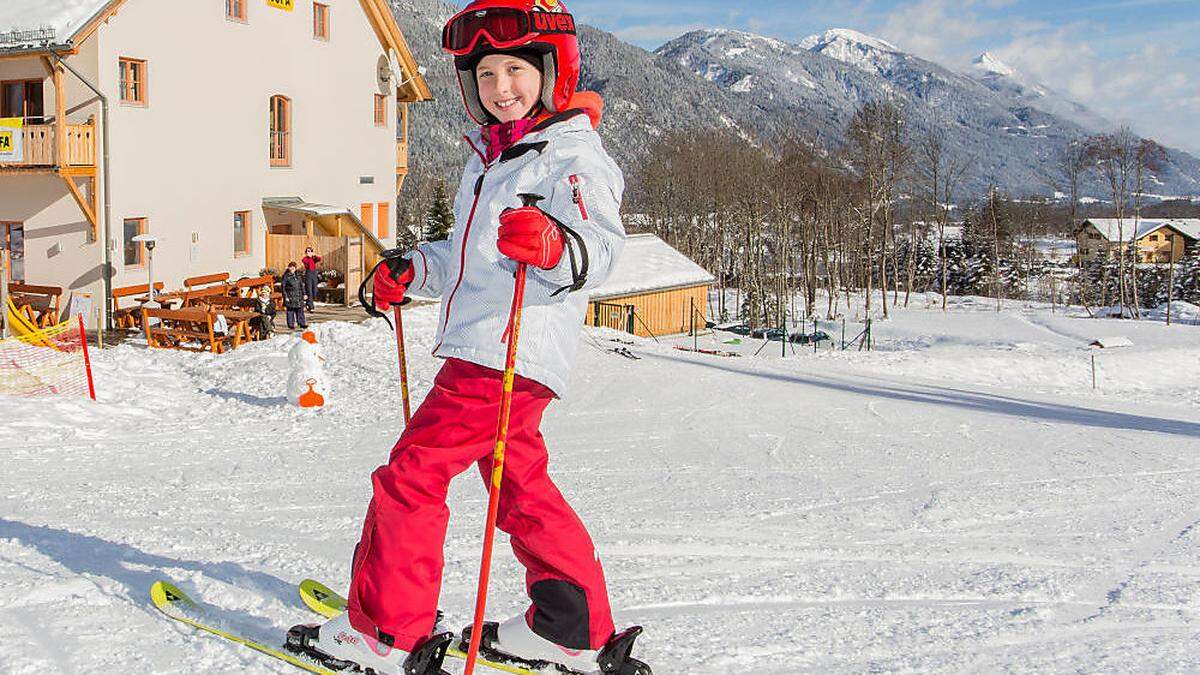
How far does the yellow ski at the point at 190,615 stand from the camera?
3.19m

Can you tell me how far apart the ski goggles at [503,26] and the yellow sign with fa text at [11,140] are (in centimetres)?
1873

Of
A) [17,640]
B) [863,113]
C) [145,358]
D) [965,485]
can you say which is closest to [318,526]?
[17,640]

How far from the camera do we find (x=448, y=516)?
315cm

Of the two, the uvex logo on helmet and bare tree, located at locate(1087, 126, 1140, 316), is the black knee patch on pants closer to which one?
the uvex logo on helmet

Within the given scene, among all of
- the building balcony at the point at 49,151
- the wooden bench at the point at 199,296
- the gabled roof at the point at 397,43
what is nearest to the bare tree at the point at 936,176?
the gabled roof at the point at 397,43

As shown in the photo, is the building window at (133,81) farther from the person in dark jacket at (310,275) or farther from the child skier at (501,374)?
the child skier at (501,374)

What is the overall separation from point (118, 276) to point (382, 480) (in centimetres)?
1915

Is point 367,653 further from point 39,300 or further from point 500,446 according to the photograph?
point 39,300

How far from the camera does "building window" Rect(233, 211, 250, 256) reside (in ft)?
76.8

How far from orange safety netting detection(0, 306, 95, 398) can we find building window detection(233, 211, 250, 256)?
949 cm

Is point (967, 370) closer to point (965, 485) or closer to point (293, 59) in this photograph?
point (965, 485)

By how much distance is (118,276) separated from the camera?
19.9m

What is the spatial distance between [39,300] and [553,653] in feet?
65.1

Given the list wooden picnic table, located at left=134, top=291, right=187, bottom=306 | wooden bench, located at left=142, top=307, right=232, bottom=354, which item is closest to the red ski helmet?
wooden bench, located at left=142, top=307, right=232, bottom=354
